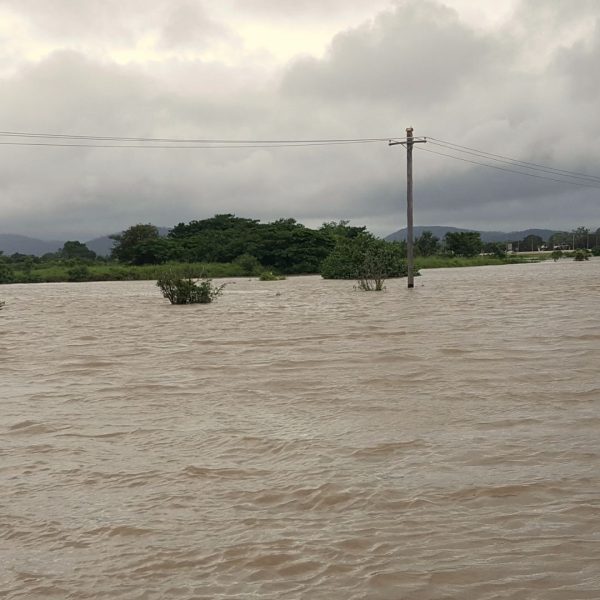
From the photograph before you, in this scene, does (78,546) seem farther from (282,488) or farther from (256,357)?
(256,357)

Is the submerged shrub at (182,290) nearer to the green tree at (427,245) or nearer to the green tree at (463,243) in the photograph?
the green tree at (427,245)

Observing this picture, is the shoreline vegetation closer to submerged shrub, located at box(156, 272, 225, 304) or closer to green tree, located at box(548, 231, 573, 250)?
submerged shrub, located at box(156, 272, 225, 304)

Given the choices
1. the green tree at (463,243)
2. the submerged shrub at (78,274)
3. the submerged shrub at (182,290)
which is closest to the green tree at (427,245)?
the green tree at (463,243)

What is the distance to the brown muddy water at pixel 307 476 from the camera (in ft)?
10.3

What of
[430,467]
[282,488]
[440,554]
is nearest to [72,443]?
[282,488]

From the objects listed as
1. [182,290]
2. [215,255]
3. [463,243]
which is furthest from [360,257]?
[463,243]

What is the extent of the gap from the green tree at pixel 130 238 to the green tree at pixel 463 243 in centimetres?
3968

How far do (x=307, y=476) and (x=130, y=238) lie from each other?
7737 centimetres

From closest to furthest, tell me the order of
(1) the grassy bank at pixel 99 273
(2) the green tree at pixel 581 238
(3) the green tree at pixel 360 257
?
1. (3) the green tree at pixel 360 257
2. (1) the grassy bank at pixel 99 273
3. (2) the green tree at pixel 581 238

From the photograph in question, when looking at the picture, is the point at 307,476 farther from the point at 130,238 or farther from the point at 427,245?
the point at 427,245

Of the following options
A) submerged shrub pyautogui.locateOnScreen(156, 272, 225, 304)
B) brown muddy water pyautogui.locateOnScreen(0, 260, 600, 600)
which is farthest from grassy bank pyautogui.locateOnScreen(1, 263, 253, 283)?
brown muddy water pyautogui.locateOnScreen(0, 260, 600, 600)

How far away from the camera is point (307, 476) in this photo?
455 cm

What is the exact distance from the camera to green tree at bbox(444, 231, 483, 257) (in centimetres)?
9544

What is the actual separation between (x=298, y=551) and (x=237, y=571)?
1.07 ft
